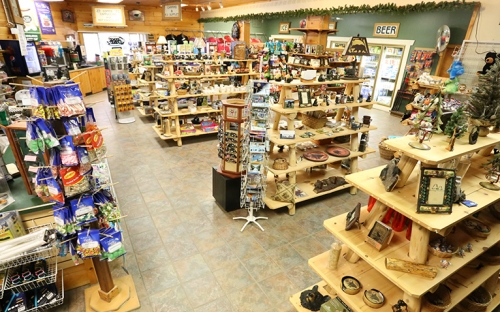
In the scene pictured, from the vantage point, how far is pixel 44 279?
7.48ft

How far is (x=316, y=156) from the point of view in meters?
4.27

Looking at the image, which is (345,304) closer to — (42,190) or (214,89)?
(42,190)

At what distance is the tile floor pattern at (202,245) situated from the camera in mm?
2777

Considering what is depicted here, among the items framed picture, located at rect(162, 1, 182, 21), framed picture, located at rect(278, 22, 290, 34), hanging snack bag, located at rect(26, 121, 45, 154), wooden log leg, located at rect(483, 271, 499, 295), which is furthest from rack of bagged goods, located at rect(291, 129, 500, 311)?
framed picture, located at rect(278, 22, 290, 34)

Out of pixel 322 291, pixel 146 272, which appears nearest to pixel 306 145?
pixel 322 291

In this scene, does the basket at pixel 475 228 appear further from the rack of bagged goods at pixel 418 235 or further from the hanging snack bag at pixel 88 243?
the hanging snack bag at pixel 88 243

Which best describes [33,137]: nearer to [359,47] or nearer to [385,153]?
[359,47]

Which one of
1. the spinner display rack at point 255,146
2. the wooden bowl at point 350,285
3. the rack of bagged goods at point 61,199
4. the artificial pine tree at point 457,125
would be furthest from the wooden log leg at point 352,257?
the rack of bagged goods at point 61,199

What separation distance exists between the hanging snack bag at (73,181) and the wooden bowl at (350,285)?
1.99m

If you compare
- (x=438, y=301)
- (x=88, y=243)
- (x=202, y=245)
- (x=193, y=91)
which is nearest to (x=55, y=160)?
(x=88, y=243)

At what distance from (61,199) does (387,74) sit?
10.4 meters

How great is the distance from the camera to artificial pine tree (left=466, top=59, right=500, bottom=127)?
212cm

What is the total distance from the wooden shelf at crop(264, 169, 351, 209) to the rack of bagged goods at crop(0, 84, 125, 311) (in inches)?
84.0

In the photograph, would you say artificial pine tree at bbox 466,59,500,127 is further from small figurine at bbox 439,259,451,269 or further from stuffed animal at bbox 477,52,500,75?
stuffed animal at bbox 477,52,500,75
